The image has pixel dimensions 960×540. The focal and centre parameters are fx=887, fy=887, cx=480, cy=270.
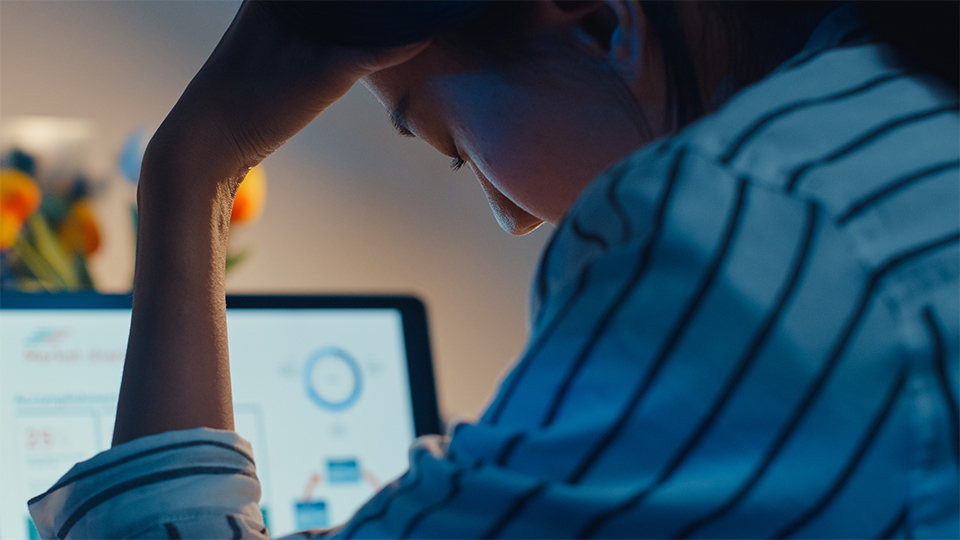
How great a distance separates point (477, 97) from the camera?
457 mm

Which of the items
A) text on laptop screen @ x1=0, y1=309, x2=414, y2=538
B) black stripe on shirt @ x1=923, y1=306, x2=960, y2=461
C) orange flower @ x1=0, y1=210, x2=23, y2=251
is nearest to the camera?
black stripe on shirt @ x1=923, y1=306, x2=960, y2=461

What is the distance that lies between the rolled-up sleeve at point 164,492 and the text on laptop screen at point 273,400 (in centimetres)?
25

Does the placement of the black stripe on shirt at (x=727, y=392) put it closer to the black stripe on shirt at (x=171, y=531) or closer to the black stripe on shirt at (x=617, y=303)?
the black stripe on shirt at (x=617, y=303)

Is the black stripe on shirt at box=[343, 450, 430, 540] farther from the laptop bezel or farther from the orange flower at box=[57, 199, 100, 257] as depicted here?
the orange flower at box=[57, 199, 100, 257]

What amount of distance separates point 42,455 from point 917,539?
596 mm

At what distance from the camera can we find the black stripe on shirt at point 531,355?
0.29 metres

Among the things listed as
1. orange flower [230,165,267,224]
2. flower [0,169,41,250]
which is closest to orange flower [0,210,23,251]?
flower [0,169,41,250]

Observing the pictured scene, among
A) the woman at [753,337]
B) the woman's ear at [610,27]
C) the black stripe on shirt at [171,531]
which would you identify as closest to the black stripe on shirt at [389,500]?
the woman at [753,337]

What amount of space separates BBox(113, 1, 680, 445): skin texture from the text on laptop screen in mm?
236

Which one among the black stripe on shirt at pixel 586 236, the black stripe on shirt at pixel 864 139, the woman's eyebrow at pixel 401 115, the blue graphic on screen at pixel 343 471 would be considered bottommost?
the blue graphic on screen at pixel 343 471

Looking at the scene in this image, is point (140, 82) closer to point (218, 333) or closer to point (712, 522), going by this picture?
point (218, 333)

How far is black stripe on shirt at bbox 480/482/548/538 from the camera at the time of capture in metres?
0.28

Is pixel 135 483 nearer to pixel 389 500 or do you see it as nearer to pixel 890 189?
pixel 389 500

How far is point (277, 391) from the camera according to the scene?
2.45ft
